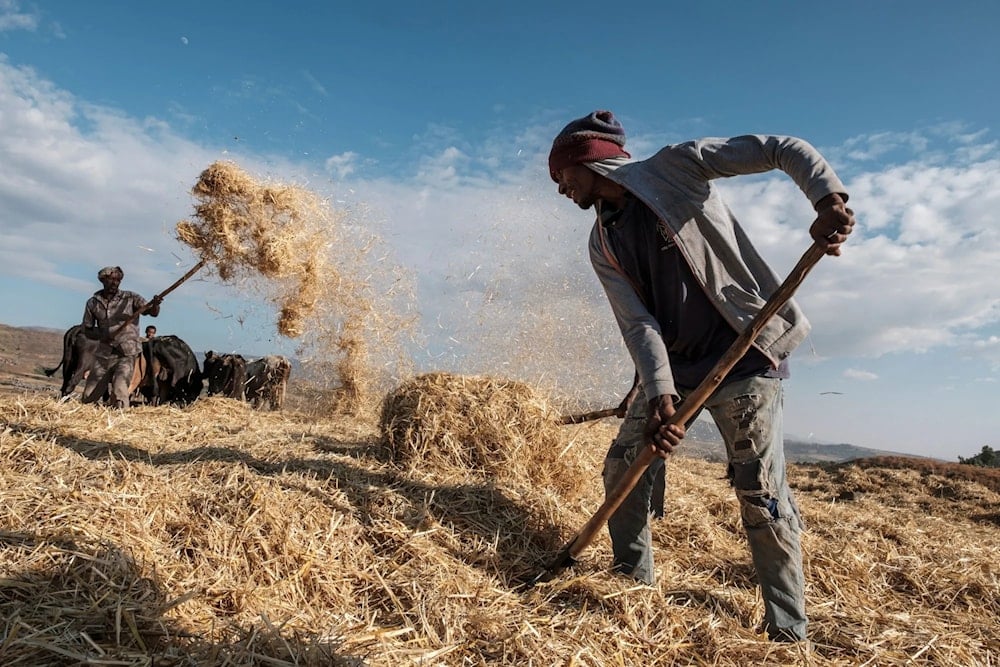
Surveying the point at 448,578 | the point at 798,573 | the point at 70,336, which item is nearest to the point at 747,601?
the point at 798,573

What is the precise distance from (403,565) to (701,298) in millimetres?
1641

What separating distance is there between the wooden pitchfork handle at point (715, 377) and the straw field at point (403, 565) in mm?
297

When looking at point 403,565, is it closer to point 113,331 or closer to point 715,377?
point 715,377

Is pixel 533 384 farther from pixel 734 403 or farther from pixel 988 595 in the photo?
pixel 988 595

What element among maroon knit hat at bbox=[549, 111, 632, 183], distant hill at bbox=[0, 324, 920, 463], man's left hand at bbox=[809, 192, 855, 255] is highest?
maroon knit hat at bbox=[549, 111, 632, 183]

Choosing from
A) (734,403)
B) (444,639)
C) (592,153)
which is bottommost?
(444,639)

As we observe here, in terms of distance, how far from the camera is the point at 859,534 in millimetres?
4219

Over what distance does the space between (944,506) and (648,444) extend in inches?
235

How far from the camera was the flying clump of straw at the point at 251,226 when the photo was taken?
6.63 meters

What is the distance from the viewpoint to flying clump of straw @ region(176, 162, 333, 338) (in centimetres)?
663

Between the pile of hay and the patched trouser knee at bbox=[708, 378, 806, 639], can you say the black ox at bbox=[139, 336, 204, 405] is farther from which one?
the patched trouser knee at bbox=[708, 378, 806, 639]

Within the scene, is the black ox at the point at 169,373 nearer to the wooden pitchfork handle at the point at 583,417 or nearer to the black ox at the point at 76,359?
the black ox at the point at 76,359

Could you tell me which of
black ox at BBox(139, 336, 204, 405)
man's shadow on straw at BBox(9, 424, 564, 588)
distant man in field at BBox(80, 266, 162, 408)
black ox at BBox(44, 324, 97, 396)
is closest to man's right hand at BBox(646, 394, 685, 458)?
man's shadow on straw at BBox(9, 424, 564, 588)

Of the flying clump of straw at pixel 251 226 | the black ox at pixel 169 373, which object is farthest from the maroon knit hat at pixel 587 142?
the black ox at pixel 169 373
